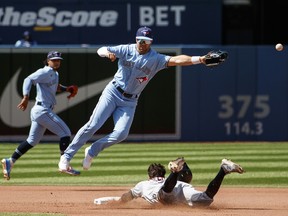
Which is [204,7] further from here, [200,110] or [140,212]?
[140,212]

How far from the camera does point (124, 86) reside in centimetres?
995

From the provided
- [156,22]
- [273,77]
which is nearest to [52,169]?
[273,77]

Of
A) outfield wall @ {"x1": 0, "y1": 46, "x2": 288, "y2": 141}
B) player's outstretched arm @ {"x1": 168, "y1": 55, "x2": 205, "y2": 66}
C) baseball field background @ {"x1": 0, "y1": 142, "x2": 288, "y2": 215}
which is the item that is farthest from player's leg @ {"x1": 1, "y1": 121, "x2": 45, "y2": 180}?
outfield wall @ {"x1": 0, "y1": 46, "x2": 288, "y2": 141}

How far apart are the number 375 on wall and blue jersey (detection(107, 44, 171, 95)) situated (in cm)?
887

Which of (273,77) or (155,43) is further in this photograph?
(155,43)

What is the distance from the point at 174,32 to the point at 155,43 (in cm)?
53

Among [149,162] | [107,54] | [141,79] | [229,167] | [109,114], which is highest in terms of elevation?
[107,54]

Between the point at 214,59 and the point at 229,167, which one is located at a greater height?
the point at 214,59

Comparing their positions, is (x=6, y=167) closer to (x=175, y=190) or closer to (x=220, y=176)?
(x=175, y=190)

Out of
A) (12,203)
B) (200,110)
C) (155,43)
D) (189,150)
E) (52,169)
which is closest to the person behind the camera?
(12,203)

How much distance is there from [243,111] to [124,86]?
907cm

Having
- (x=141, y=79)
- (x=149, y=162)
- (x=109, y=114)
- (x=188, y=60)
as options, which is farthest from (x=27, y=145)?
(x=188, y=60)

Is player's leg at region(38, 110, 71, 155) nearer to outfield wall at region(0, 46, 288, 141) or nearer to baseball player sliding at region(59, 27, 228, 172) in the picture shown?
baseball player sliding at region(59, 27, 228, 172)

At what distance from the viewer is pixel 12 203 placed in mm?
9594
